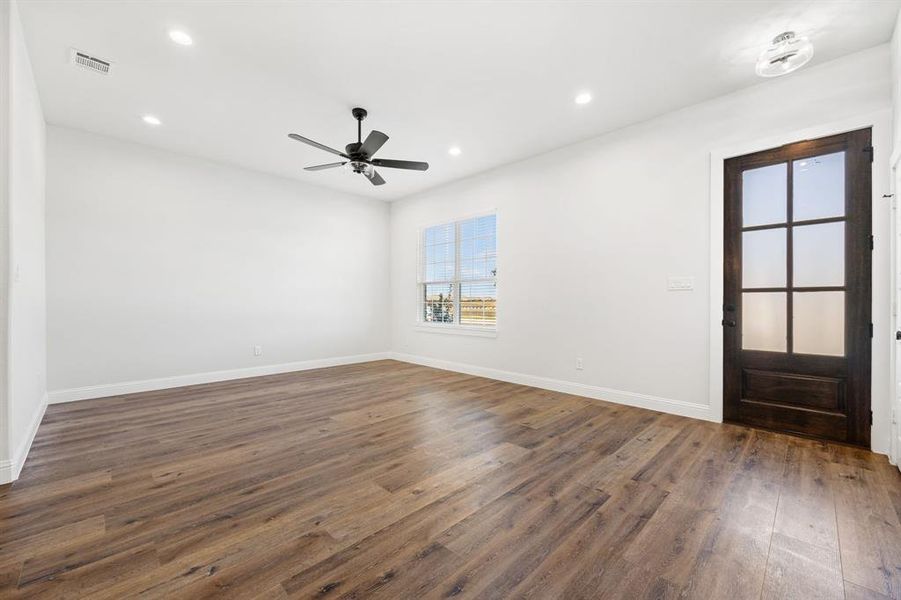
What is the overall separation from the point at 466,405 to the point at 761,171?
3.43m

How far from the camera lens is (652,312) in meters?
3.79

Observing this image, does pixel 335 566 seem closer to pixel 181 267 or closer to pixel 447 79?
pixel 447 79

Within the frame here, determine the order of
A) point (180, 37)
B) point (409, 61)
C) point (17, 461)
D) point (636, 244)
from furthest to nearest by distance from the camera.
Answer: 1. point (636, 244)
2. point (409, 61)
3. point (180, 37)
4. point (17, 461)

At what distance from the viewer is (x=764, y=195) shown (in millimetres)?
3229

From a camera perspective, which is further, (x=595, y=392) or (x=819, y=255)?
(x=595, y=392)

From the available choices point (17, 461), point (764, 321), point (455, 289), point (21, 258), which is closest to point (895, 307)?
point (764, 321)

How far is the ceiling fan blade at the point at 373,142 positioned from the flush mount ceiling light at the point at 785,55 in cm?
277

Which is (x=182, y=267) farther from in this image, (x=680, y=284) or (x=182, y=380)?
(x=680, y=284)

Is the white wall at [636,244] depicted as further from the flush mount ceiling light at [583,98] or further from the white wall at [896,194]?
the flush mount ceiling light at [583,98]

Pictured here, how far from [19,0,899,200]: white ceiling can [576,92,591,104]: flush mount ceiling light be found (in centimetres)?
8

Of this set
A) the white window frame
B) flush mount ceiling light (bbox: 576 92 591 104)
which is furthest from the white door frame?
the white window frame

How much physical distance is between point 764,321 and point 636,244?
1281 mm

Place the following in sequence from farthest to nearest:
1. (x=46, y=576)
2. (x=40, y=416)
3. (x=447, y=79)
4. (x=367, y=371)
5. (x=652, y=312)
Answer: (x=367, y=371)
(x=652, y=312)
(x=40, y=416)
(x=447, y=79)
(x=46, y=576)

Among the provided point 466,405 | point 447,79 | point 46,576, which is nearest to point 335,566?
point 46,576
